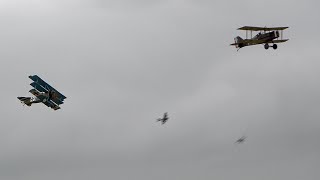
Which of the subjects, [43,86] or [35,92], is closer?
[43,86]

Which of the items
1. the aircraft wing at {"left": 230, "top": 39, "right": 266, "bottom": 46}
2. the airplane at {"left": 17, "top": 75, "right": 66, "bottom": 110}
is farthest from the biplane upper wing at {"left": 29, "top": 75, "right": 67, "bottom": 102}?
the aircraft wing at {"left": 230, "top": 39, "right": 266, "bottom": 46}

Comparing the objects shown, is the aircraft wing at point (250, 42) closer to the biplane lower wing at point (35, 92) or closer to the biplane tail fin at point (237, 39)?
the biplane tail fin at point (237, 39)

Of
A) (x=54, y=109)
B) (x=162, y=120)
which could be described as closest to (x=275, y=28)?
(x=162, y=120)

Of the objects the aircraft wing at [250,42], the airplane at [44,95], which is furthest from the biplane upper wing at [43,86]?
the aircraft wing at [250,42]

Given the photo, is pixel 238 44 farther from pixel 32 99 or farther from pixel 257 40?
pixel 32 99

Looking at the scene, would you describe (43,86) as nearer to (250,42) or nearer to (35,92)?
(35,92)

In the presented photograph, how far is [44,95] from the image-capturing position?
16525 cm

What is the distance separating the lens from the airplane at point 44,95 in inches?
Result: 6496

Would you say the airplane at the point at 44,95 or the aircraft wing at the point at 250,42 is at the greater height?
the aircraft wing at the point at 250,42

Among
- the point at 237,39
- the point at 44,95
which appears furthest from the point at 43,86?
the point at 237,39

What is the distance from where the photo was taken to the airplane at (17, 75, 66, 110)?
165000 mm

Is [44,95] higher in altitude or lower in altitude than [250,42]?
lower

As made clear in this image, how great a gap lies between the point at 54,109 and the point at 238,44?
115 ft

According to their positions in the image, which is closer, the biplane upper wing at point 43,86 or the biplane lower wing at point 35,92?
the biplane lower wing at point 35,92
